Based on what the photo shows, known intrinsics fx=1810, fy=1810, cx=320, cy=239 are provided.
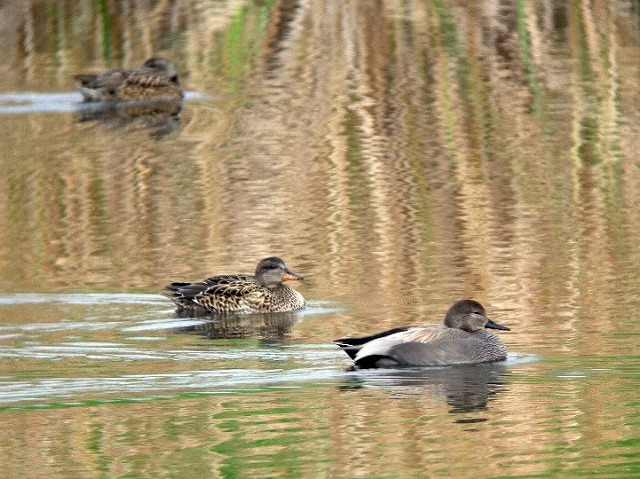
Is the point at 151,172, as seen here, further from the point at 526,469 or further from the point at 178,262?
the point at 526,469

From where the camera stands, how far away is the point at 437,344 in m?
10.5

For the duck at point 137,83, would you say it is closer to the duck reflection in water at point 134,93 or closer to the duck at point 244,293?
the duck reflection in water at point 134,93

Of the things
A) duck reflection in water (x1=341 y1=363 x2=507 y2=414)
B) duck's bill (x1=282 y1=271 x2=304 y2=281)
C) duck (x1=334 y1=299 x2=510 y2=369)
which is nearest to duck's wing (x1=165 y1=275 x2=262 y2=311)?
duck's bill (x1=282 y1=271 x2=304 y2=281)

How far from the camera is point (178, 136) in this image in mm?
19953

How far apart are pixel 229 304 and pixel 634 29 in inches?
521

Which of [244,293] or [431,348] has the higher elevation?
[244,293]

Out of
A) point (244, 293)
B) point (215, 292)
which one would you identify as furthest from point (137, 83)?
point (215, 292)

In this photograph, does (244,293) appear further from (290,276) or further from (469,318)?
(469,318)

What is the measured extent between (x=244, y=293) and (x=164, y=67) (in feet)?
32.7

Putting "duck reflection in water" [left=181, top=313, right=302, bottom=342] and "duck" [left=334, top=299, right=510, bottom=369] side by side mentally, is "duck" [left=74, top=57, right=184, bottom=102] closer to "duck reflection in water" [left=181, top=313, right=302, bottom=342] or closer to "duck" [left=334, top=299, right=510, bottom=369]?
"duck reflection in water" [left=181, top=313, right=302, bottom=342]

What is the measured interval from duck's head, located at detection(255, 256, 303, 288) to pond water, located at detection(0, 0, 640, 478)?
259 mm

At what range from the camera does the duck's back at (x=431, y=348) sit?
10289 millimetres

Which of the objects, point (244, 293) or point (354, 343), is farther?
point (244, 293)

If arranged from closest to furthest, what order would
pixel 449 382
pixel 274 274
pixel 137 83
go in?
pixel 449 382, pixel 274 274, pixel 137 83
